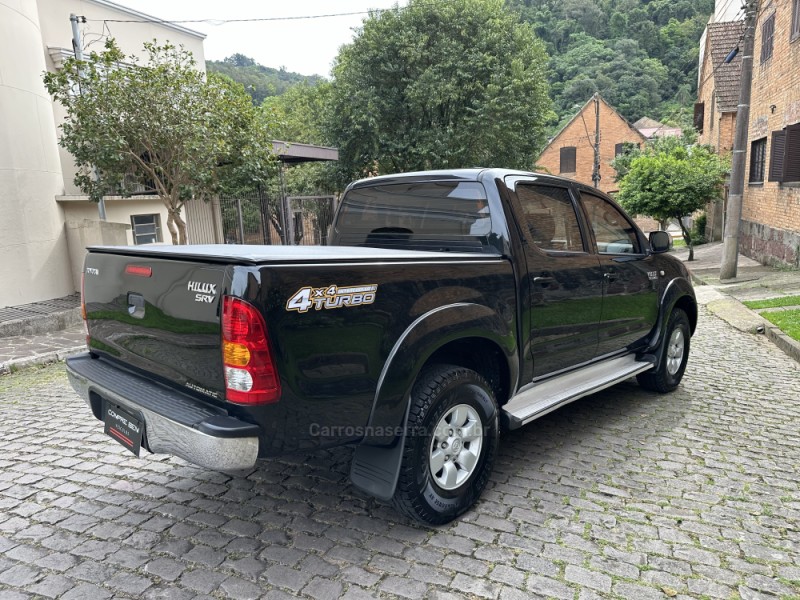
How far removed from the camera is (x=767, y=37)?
1570 cm

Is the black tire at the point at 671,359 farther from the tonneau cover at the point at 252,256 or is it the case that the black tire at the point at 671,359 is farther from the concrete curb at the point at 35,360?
the concrete curb at the point at 35,360

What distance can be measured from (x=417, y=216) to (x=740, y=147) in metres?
11.7

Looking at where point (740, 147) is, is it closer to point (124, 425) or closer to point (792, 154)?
point (792, 154)

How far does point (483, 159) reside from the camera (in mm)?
25547

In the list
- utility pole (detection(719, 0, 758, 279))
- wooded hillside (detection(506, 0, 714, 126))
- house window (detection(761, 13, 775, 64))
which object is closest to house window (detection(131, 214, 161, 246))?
utility pole (detection(719, 0, 758, 279))

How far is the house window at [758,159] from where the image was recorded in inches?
637

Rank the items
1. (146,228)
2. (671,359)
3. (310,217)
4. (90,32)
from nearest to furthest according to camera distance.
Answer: (671,359)
(90,32)
(146,228)
(310,217)

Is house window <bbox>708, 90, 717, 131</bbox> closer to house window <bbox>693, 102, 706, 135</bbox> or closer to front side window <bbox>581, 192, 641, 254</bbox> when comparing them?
house window <bbox>693, 102, 706, 135</bbox>

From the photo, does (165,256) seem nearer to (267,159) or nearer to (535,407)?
(535,407)

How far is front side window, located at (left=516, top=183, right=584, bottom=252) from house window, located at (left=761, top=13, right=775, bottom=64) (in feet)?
48.8

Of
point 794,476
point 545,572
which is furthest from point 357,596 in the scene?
point 794,476

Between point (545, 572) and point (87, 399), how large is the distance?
8.78 feet

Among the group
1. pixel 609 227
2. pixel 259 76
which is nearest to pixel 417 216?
pixel 609 227

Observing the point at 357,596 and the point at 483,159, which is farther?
the point at 483,159
